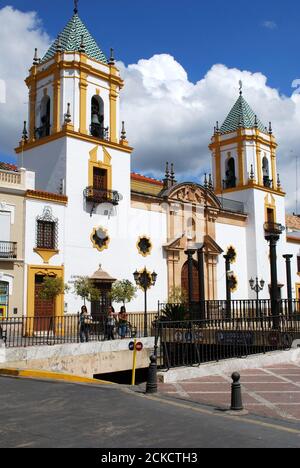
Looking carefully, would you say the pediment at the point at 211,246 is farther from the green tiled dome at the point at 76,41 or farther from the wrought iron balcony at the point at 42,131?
the green tiled dome at the point at 76,41

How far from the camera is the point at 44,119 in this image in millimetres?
28250

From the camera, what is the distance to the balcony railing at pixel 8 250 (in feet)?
73.3

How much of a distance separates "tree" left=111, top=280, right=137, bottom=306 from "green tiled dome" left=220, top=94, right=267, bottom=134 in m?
18.6

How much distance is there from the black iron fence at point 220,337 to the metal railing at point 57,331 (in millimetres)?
4301

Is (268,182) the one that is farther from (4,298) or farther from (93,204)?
(4,298)

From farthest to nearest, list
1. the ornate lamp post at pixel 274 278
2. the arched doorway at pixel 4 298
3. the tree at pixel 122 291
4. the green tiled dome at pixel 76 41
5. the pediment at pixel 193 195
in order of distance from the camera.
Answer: the pediment at pixel 193 195 < the green tiled dome at pixel 76 41 < the tree at pixel 122 291 < the arched doorway at pixel 4 298 < the ornate lamp post at pixel 274 278

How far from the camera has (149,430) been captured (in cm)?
682

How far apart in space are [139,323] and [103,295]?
2.76 meters

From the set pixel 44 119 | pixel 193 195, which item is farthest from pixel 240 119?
pixel 44 119

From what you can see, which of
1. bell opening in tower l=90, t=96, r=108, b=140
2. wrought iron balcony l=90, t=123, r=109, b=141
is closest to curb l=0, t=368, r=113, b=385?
→ wrought iron balcony l=90, t=123, r=109, b=141

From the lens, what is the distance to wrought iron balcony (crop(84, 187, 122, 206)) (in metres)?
25.9

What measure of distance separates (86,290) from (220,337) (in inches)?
A: 406

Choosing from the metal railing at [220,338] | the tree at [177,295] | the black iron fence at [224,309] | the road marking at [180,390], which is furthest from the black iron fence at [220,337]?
the tree at [177,295]
